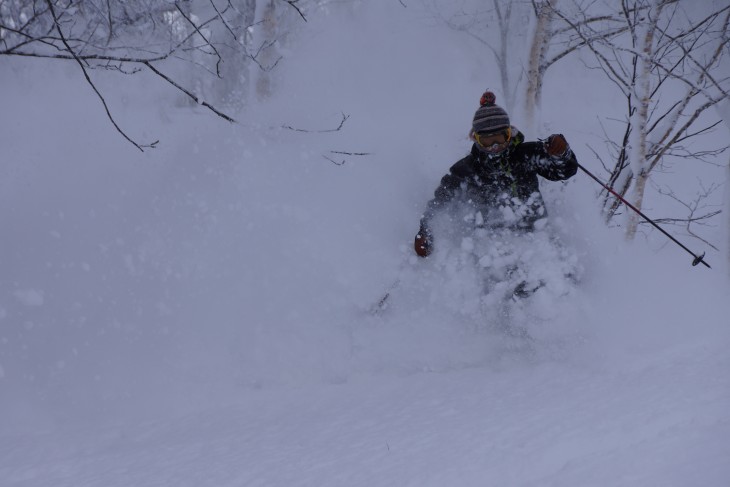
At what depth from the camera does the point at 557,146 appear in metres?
3.46

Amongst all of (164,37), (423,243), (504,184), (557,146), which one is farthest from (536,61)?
(164,37)

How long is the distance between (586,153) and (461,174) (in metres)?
9.37

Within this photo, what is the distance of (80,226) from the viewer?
4.51 m

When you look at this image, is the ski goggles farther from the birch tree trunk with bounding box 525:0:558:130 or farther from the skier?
the birch tree trunk with bounding box 525:0:558:130

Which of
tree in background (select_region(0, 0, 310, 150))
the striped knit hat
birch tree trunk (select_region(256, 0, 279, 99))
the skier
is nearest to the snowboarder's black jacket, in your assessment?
the skier

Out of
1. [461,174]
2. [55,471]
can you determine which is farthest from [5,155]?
[461,174]

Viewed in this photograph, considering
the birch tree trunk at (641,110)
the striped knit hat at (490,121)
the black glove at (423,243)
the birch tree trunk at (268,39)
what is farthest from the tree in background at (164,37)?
the birch tree trunk at (641,110)

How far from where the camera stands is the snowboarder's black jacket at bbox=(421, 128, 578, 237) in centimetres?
371

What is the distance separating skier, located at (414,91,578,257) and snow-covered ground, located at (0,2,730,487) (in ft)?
1.63

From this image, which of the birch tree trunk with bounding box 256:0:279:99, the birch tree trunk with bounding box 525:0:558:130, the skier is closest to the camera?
the skier

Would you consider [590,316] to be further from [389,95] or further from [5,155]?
[389,95]

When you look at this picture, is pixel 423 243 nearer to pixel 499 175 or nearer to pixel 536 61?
pixel 499 175

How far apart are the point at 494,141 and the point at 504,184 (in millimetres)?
379

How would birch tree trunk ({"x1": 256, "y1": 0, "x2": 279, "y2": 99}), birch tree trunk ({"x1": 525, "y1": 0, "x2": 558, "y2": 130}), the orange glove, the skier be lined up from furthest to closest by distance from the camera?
birch tree trunk ({"x1": 256, "y1": 0, "x2": 279, "y2": 99}), birch tree trunk ({"x1": 525, "y1": 0, "x2": 558, "y2": 130}), the skier, the orange glove
